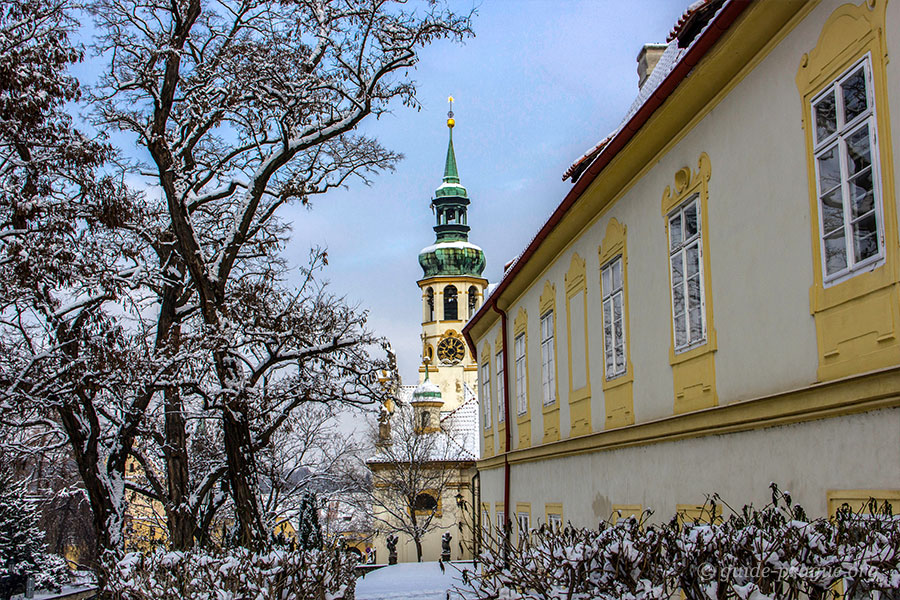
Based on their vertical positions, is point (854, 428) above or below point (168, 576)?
above

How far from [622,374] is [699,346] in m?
2.70

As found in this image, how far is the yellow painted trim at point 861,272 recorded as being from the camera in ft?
19.8

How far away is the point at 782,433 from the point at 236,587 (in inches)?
178

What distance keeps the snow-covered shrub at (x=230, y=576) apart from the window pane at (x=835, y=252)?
507 cm

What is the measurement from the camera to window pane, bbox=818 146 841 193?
6.80 m

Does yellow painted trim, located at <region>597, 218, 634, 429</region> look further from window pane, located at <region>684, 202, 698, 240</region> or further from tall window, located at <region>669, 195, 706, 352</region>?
window pane, located at <region>684, 202, 698, 240</region>

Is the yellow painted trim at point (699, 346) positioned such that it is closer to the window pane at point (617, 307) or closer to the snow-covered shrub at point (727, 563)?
the window pane at point (617, 307)

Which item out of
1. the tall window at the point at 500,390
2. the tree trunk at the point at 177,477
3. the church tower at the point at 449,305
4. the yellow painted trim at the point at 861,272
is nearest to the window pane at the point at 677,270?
the yellow painted trim at the point at 861,272

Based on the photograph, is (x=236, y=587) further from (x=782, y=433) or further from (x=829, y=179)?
(x=829, y=179)

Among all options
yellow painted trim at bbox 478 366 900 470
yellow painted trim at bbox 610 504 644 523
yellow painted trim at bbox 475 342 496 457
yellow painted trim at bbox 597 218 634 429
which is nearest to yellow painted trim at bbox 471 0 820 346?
yellow painted trim at bbox 597 218 634 429

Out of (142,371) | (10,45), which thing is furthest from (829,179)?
(142,371)

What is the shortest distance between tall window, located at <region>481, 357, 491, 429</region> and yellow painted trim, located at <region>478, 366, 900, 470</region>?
10.6m

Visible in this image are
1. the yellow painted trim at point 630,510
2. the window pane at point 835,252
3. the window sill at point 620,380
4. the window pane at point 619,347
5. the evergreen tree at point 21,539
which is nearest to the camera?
the window pane at point 835,252

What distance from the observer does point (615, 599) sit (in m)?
5.39
